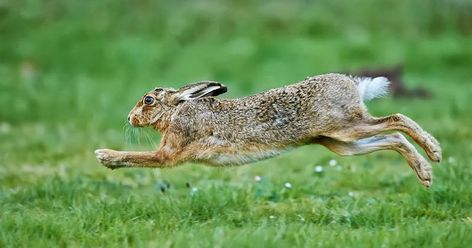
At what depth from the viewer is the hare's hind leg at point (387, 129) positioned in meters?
6.74

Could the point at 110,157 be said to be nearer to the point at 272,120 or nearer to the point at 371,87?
the point at 272,120

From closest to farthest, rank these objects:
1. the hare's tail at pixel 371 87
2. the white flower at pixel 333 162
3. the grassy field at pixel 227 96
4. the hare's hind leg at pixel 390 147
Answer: the grassy field at pixel 227 96 → the hare's hind leg at pixel 390 147 → the hare's tail at pixel 371 87 → the white flower at pixel 333 162

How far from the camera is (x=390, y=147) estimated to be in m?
6.99

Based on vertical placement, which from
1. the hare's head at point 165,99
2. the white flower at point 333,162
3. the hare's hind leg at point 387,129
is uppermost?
the hare's head at point 165,99

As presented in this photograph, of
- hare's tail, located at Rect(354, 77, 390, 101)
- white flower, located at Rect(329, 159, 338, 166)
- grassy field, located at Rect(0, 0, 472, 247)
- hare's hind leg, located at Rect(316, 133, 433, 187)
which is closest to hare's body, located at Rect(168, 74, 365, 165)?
hare's tail, located at Rect(354, 77, 390, 101)

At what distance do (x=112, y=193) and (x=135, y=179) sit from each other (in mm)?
937

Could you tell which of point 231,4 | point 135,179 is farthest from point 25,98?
point 231,4

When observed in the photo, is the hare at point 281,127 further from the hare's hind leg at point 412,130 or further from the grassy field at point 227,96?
the grassy field at point 227,96

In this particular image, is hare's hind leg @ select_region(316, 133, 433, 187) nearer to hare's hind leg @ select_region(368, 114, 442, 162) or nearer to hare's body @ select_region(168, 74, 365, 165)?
hare's hind leg @ select_region(368, 114, 442, 162)

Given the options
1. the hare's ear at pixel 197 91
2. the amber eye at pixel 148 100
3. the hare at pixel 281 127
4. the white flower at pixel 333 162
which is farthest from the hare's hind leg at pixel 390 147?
→ the white flower at pixel 333 162

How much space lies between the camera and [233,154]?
6.88 meters

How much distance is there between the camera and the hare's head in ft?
23.5

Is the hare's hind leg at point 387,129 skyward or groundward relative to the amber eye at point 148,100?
groundward

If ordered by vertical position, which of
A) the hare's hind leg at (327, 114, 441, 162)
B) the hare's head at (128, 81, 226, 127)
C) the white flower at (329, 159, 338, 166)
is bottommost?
the white flower at (329, 159, 338, 166)
